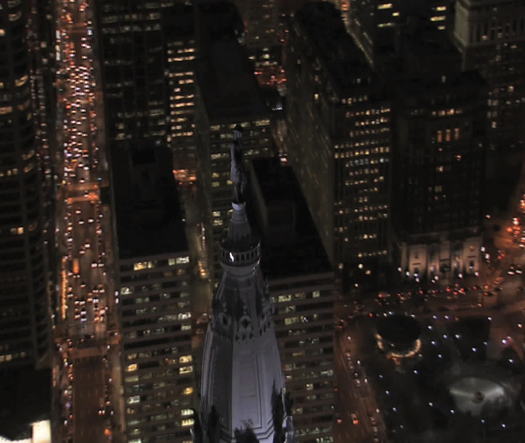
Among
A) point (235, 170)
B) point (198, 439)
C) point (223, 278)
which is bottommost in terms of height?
point (198, 439)

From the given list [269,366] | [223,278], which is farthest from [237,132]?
[269,366]

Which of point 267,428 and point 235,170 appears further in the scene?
point 267,428

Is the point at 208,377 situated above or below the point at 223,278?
below

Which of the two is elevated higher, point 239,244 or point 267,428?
point 239,244

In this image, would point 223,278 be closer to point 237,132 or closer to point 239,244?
point 239,244

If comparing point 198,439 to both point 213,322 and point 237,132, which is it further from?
point 237,132

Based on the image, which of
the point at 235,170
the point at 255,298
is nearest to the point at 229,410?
the point at 255,298
